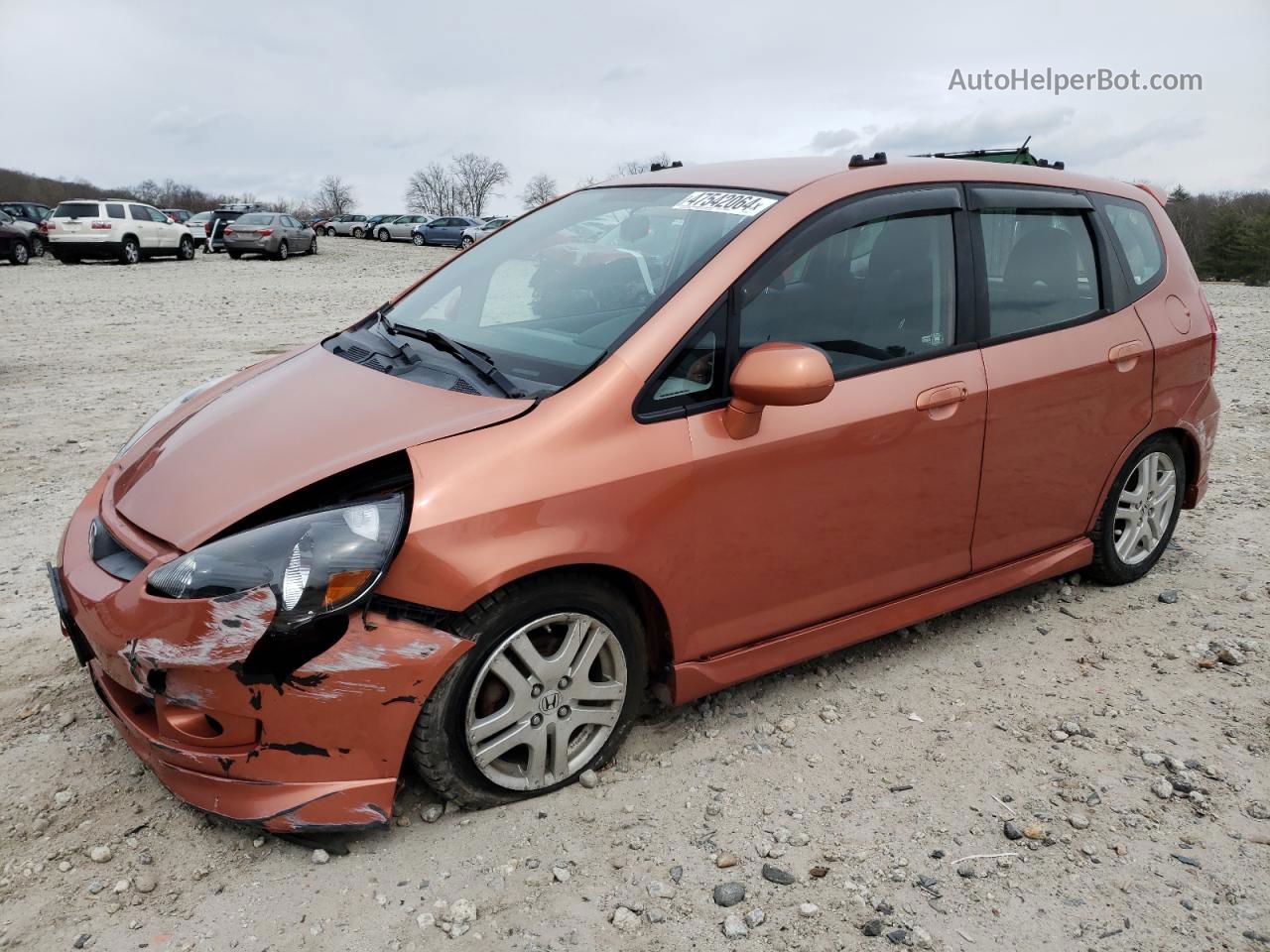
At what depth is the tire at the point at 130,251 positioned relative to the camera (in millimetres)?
25469

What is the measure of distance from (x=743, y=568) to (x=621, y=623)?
1.38ft

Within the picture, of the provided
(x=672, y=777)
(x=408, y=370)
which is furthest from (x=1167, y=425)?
(x=408, y=370)

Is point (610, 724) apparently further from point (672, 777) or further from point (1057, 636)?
point (1057, 636)

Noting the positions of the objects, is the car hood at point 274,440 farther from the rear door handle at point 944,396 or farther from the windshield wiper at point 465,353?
the rear door handle at point 944,396

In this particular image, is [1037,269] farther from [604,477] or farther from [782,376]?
[604,477]

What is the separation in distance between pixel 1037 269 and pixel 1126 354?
538mm

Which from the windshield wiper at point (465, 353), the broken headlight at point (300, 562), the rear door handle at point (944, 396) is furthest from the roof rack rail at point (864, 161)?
the broken headlight at point (300, 562)

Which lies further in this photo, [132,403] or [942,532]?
[132,403]

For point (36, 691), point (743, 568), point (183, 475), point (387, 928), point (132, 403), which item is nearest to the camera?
point (387, 928)

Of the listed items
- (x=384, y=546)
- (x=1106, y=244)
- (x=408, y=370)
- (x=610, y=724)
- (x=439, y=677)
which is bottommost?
(x=610, y=724)

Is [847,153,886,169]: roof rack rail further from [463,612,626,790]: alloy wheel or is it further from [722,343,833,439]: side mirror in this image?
[463,612,626,790]: alloy wheel

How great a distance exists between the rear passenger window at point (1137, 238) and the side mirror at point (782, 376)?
6.82 ft

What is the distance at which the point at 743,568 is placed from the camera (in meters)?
2.96

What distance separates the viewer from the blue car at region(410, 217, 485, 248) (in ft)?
136
